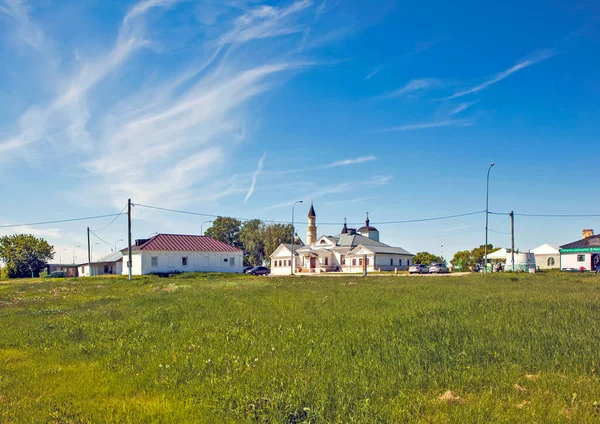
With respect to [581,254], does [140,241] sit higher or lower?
higher

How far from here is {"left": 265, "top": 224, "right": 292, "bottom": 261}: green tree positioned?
4697 inches

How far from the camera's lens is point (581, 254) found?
212ft

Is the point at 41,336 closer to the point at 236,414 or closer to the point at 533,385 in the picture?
the point at 236,414

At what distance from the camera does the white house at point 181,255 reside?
65500mm

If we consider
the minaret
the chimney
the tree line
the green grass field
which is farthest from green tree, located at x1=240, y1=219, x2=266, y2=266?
the green grass field

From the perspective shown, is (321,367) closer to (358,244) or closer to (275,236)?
(358,244)

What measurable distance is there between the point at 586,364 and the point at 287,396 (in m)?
5.26

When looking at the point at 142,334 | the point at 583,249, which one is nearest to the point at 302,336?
the point at 142,334

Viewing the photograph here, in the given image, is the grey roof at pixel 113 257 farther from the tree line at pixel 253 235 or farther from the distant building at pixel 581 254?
the distant building at pixel 581 254

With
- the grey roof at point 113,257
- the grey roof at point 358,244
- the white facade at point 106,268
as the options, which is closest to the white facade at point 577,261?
the grey roof at point 358,244

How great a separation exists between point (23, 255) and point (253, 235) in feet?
172

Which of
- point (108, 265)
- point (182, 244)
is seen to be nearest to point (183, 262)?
point (182, 244)

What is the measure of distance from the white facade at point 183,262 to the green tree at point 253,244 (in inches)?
1839

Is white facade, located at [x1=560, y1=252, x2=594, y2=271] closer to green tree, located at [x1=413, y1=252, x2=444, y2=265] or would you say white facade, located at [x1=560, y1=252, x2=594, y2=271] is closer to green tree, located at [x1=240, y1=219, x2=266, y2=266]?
green tree, located at [x1=413, y1=252, x2=444, y2=265]
